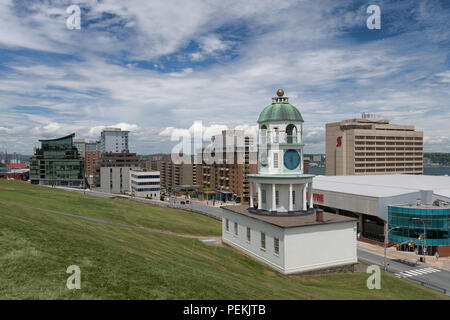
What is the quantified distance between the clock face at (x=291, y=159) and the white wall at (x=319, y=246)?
9590 mm

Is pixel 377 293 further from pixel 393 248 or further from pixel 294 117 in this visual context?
pixel 393 248

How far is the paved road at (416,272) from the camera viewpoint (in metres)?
41.4

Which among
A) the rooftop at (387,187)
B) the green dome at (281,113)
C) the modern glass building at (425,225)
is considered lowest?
the modern glass building at (425,225)

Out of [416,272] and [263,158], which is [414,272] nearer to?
[416,272]

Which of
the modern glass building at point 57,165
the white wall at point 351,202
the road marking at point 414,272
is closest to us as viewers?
the road marking at point 414,272

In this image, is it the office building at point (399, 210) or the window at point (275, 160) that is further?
the office building at point (399, 210)

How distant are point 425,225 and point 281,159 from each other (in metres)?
39.7

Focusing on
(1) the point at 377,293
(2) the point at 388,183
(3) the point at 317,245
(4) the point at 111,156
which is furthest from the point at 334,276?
(4) the point at 111,156

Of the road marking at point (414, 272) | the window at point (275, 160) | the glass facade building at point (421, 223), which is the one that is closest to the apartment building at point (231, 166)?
the glass facade building at point (421, 223)

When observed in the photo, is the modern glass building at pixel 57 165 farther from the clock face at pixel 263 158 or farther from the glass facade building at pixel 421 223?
the glass facade building at pixel 421 223

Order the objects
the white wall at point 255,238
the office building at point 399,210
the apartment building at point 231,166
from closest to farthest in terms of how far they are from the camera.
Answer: the white wall at point 255,238, the office building at point 399,210, the apartment building at point 231,166

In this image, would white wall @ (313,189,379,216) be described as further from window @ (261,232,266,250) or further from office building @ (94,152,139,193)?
office building @ (94,152,139,193)

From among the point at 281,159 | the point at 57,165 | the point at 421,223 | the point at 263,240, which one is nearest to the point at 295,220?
the point at 263,240
